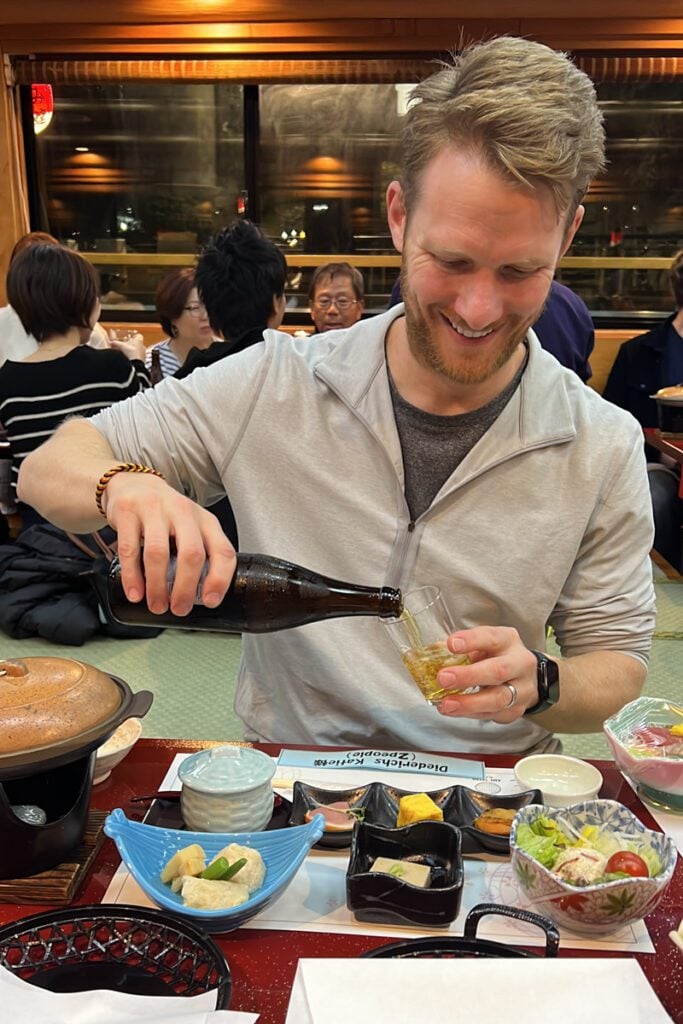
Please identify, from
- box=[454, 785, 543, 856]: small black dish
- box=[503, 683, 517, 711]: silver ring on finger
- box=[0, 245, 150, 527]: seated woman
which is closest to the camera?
box=[454, 785, 543, 856]: small black dish

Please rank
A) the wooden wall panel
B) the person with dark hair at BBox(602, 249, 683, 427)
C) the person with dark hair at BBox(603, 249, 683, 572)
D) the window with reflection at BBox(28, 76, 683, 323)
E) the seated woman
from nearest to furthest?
the seated woman, the person with dark hair at BBox(603, 249, 683, 572), the person with dark hair at BBox(602, 249, 683, 427), the wooden wall panel, the window with reflection at BBox(28, 76, 683, 323)

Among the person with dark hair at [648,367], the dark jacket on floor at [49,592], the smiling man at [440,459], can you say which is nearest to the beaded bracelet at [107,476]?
the smiling man at [440,459]

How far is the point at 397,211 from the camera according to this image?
154 cm

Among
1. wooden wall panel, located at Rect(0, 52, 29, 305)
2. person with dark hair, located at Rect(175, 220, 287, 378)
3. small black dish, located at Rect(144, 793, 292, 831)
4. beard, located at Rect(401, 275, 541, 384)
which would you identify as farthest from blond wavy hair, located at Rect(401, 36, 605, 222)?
wooden wall panel, located at Rect(0, 52, 29, 305)

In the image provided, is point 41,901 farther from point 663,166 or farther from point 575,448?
point 663,166

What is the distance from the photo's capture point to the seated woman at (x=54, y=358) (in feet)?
12.4

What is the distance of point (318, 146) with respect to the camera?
6527 millimetres

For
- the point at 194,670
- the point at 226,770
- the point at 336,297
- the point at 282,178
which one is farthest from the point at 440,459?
the point at 282,178

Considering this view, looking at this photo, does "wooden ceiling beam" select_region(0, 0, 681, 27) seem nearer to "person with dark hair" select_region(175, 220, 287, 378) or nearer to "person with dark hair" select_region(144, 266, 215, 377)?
"person with dark hair" select_region(144, 266, 215, 377)

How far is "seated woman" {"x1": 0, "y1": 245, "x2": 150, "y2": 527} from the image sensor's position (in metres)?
3.79

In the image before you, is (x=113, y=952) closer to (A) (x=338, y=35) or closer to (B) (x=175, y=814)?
(B) (x=175, y=814)

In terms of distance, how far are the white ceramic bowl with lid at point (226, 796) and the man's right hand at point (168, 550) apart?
0.66 feet

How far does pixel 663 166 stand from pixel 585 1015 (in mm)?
6668

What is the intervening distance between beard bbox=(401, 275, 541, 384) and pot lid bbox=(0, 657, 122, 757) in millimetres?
715
